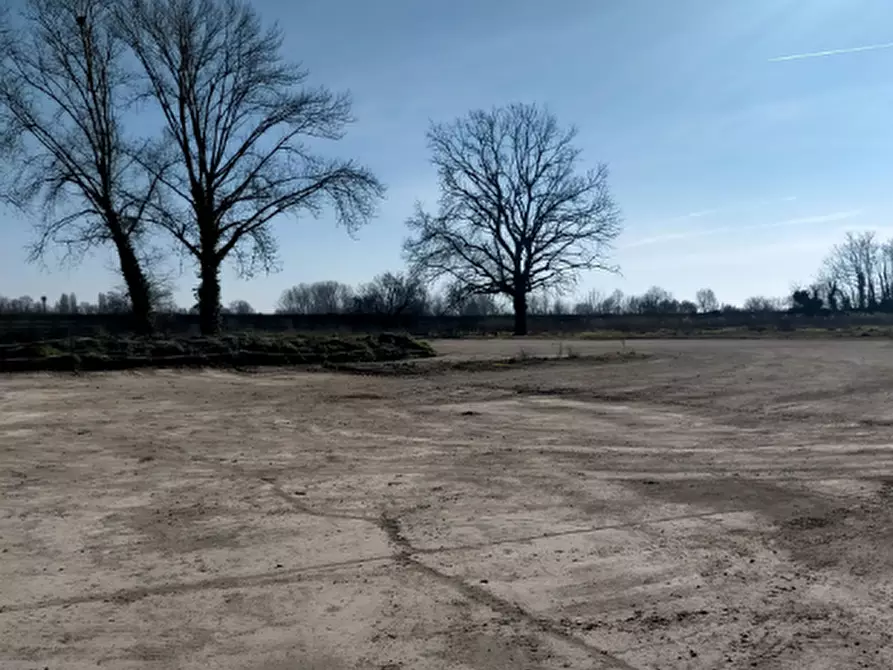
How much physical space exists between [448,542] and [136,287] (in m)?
27.9

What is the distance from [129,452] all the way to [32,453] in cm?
109

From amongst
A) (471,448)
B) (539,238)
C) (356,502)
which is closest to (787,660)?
(356,502)

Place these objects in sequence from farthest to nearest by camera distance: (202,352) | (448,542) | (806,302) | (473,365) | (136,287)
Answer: (806,302)
(136,287)
(473,365)
(202,352)
(448,542)

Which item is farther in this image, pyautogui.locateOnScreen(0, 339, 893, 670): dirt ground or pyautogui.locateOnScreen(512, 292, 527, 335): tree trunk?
pyautogui.locateOnScreen(512, 292, 527, 335): tree trunk

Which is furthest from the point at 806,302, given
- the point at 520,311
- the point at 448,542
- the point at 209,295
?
the point at 448,542

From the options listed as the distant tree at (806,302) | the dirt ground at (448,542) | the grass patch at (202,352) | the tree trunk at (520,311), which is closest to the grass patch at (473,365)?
the grass patch at (202,352)

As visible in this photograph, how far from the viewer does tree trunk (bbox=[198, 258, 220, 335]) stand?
105ft

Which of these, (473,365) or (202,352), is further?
(473,365)

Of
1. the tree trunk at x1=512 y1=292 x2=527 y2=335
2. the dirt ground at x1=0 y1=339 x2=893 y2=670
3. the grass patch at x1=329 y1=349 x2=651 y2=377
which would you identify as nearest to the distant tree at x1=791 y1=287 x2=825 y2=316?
the tree trunk at x1=512 y1=292 x2=527 y2=335

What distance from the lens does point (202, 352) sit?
23.2 meters

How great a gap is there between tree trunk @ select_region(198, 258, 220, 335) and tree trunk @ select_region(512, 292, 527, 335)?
89.3ft

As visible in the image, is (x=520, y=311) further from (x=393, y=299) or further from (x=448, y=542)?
(x=448, y=542)

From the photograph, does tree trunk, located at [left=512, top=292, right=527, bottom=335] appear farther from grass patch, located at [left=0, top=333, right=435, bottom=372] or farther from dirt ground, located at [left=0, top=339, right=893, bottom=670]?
dirt ground, located at [left=0, top=339, right=893, bottom=670]

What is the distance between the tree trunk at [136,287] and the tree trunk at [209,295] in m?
1.96
